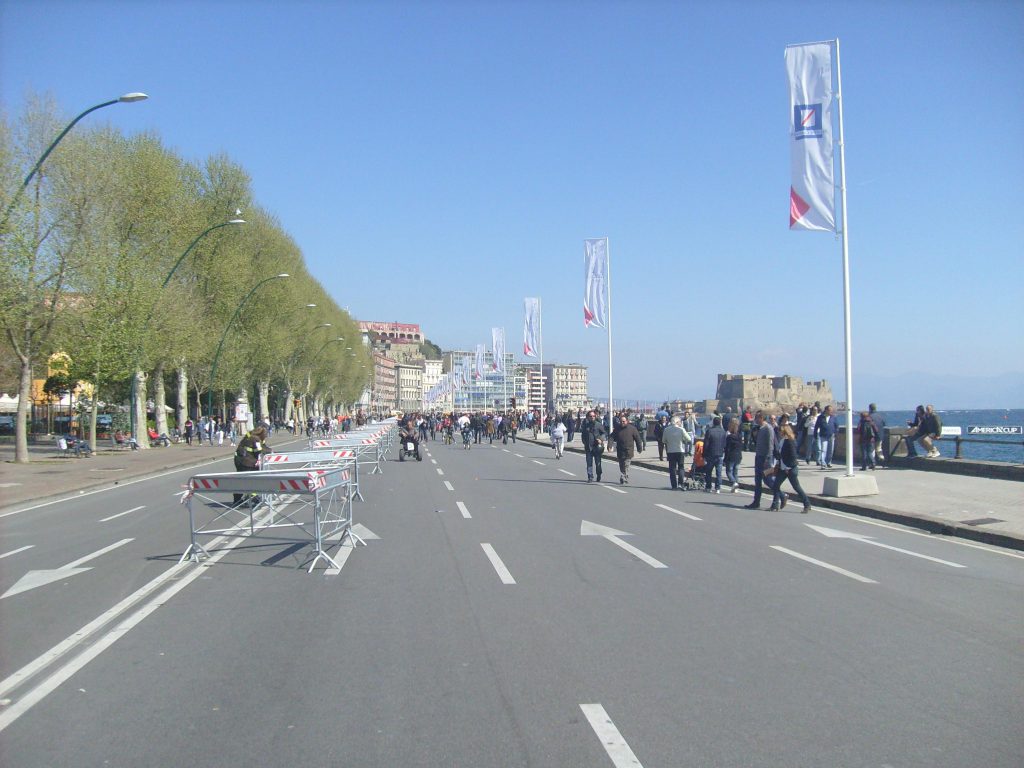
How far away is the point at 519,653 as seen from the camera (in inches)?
262

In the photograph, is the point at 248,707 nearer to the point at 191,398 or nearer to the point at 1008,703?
the point at 1008,703

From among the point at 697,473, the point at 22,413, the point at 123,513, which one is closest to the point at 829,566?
the point at 697,473

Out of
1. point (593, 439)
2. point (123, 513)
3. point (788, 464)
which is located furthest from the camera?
point (593, 439)

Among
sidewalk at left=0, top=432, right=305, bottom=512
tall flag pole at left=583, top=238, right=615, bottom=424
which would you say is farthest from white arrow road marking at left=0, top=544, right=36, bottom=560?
tall flag pole at left=583, top=238, right=615, bottom=424

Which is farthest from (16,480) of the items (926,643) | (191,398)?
(191,398)

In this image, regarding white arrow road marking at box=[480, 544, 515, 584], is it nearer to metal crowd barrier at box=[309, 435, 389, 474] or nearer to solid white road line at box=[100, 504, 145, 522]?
solid white road line at box=[100, 504, 145, 522]

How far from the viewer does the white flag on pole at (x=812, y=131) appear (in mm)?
18516

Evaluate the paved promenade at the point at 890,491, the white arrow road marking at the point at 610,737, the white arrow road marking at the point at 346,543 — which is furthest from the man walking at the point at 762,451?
the white arrow road marking at the point at 610,737

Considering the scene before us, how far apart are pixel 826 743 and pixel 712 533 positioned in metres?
8.67

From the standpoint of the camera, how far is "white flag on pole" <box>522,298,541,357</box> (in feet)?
182

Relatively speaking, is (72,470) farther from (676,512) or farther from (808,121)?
(808,121)

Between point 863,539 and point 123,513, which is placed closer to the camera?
point 863,539

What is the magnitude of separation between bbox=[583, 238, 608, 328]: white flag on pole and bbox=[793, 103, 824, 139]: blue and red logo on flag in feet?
72.7

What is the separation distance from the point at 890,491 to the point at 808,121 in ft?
27.1
